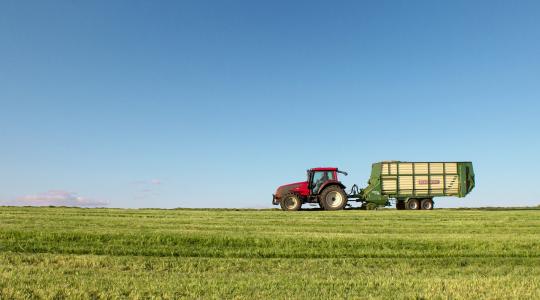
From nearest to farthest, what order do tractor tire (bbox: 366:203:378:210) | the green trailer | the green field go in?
the green field, tractor tire (bbox: 366:203:378:210), the green trailer

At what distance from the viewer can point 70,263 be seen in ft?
28.8

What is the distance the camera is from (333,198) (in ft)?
80.2

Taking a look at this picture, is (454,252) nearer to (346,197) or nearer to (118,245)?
(118,245)

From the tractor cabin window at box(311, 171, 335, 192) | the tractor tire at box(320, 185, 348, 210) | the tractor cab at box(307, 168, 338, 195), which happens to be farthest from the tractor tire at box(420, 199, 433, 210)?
the tractor cabin window at box(311, 171, 335, 192)

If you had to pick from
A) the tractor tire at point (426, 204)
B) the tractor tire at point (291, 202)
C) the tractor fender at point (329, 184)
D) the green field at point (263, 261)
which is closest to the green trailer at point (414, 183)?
the tractor tire at point (426, 204)

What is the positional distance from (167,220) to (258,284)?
9735mm

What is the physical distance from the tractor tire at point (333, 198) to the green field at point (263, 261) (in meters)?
8.78

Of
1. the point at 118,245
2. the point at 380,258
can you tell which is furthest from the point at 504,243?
the point at 118,245

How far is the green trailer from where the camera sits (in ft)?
91.4

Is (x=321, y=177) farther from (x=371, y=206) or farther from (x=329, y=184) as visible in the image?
(x=371, y=206)

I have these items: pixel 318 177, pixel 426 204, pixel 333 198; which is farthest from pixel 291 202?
pixel 426 204

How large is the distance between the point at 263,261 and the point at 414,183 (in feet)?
67.0

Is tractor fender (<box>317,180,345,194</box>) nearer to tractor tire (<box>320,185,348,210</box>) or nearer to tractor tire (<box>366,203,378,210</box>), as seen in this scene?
tractor tire (<box>320,185,348,210</box>)

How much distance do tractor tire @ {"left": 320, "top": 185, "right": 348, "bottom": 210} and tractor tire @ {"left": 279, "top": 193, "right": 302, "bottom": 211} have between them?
1175 mm
